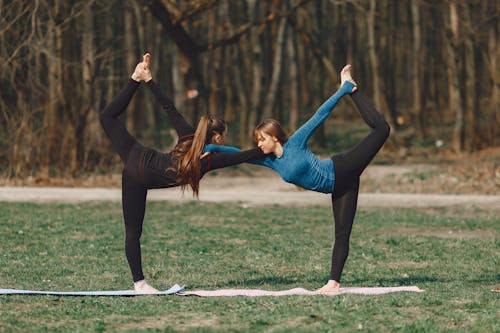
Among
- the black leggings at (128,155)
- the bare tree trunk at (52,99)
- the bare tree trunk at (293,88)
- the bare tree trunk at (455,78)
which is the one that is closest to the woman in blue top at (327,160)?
the black leggings at (128,155)

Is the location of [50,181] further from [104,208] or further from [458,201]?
[458,201]

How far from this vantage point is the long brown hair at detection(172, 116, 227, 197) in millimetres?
8461

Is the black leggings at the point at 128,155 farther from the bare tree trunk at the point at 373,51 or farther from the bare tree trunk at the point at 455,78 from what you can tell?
the bare tree trunk at the point at 373,51

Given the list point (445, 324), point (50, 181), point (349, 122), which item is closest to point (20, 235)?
point (50, 181)

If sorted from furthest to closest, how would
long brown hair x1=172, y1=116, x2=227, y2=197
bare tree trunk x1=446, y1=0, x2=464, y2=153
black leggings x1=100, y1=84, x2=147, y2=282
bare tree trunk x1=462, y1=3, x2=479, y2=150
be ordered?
1. bare tree trunk x1=462, y1=3, x2=479, y2=150
2. bare tree trunk x1=446, y1=0, x2=464, y2=153
3. black leggings x1=100, y1=84, x2=147, y2=282
4. long brown hair x1=172, y1=116, x2=227, y2=197

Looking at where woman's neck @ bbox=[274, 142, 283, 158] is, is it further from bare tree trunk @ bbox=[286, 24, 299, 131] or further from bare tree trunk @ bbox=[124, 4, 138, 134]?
bare tree trunk @ bbox=[124, 4, 138, 134]

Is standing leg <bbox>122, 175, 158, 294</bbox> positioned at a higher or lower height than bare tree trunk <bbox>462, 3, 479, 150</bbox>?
lower

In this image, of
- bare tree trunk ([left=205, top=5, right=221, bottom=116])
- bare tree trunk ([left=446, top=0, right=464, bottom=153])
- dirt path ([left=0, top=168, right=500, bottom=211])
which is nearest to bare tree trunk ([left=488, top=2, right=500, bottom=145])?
bare tree trunk ([left=446, top=0, right=464, bottom=153])

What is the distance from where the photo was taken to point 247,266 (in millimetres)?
11508

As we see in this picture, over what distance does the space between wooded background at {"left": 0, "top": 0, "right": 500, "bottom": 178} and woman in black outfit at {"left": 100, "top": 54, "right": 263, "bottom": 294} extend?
12.1m

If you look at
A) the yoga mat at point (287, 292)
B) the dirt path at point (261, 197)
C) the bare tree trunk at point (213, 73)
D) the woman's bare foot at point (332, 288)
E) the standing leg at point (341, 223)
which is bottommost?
the yoga mat at point (287, 292)

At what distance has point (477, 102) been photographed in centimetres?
3178

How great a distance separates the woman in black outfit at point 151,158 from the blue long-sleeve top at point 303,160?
13cm

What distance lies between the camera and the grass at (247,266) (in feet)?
24.2
